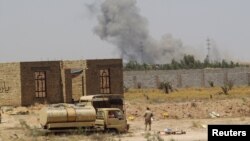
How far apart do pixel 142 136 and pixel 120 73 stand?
1364 cm

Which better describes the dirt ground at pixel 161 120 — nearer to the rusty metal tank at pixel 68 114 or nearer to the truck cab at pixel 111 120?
the truck cab at pixel 111 120

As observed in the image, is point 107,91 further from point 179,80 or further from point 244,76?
point 244,76

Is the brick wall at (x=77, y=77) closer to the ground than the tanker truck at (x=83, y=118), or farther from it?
farther from it

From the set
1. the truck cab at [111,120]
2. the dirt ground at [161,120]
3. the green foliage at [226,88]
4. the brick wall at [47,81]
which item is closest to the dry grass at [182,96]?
the green foliage at [226,88]

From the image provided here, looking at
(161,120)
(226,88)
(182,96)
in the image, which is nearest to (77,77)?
(161,120)

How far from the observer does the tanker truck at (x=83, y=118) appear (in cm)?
2511

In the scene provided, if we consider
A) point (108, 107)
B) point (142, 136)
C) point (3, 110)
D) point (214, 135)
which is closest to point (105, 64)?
point (3, 110)

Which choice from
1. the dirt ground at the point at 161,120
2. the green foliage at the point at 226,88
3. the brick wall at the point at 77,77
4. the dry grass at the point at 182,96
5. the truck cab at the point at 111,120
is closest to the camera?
the dirt ground at the point at 161,120

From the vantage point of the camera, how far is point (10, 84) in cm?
3725

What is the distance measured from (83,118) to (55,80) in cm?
1301

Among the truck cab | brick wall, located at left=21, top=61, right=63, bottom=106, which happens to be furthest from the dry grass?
the truck cab

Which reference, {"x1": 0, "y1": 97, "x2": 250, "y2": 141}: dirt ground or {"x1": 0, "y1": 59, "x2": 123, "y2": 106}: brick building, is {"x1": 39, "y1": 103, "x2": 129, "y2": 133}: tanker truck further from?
{"x1": 0, "y1": 59, "x2": 123, "y2": 106}: brick building

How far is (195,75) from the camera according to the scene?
236 ft

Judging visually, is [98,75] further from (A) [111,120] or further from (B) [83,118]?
(B) [83,118]
